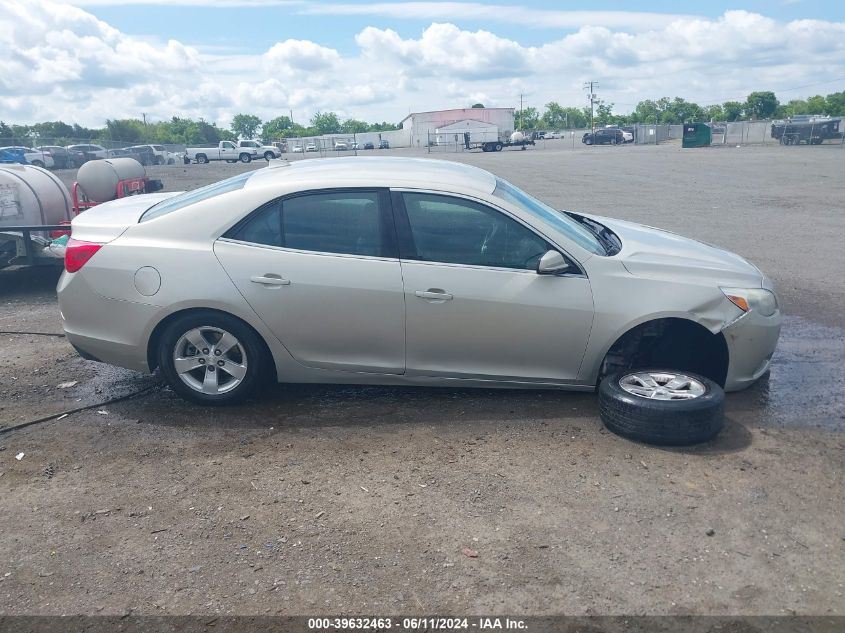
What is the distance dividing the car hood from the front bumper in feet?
0.86

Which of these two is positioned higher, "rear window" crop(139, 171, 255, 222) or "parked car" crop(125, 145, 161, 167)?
"rear window" crop(139, 171, 255, 222)

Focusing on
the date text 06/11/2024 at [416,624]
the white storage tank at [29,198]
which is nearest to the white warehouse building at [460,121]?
the white storage tank at [29,198]

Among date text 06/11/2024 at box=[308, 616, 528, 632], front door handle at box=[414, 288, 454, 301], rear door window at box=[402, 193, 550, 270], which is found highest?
rear door window at box=[402, 193, 550, 270]

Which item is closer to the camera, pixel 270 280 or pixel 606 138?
pixel 270 280

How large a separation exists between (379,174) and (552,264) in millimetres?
1371

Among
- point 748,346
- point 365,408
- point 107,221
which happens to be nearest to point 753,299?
point 748,346

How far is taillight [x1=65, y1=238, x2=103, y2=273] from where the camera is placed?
510 cm

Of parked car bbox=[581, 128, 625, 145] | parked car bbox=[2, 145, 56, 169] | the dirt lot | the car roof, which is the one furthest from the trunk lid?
parked car bbox=[581, 128, 625, 145]

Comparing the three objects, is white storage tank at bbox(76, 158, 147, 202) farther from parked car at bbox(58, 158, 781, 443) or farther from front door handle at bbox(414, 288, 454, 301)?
front door handle at bbox(414, 288, 454, 301)

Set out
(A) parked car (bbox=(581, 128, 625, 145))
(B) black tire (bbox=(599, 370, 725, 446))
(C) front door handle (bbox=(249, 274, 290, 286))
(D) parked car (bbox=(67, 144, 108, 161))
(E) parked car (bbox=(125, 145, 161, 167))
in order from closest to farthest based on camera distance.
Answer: (B) black tire (bbox=(599, 370, 725, 446))
(C) front door handle (bbox=(249, 274, 290, 286))
(D) parked car (bbox=(67, 144, 108, 161))
(E) parked car (bbox=(125, 145, 161, 167))
(A) parked car (bbox=(581, 128, 625, 145))

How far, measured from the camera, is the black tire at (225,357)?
4961mm

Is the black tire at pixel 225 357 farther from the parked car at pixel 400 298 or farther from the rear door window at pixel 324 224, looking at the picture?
the rear door window at pixel 324 224

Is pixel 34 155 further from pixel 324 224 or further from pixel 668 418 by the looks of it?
pixel 668 418

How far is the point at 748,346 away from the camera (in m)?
4.95
